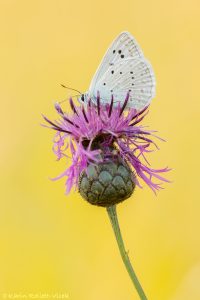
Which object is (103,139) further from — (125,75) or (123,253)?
(123,253)

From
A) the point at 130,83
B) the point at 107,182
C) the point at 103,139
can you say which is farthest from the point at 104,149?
the point at 130,83

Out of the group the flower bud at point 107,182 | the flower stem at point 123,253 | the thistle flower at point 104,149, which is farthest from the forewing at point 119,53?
the flower stem at point 123,253

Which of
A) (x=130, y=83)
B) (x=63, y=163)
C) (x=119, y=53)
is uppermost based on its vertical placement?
(x=119, y=53)

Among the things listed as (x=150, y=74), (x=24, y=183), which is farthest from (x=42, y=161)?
(x=150, y=74)

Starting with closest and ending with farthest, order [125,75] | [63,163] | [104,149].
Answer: [104,149] < [125,75] < [63,163]

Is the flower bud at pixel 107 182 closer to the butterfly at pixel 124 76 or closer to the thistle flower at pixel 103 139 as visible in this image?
the thistle flower at pixel 103 139

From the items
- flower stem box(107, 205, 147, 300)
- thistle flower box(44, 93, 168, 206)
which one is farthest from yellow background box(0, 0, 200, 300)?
flower stem box(107, 205, 147, 300)
